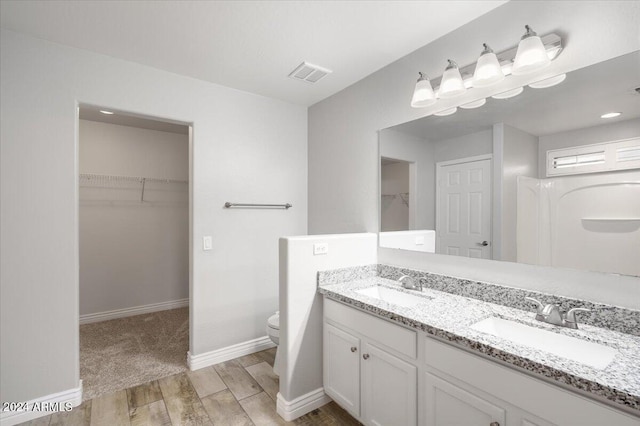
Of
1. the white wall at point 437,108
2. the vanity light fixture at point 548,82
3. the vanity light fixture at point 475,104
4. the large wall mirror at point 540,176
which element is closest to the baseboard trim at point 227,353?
the white wall at point 437,108

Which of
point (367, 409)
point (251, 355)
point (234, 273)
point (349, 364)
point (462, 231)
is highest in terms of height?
point (462, 231)

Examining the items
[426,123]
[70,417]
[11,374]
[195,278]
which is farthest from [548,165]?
[11,374]

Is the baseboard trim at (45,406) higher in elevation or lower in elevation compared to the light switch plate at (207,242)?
lower

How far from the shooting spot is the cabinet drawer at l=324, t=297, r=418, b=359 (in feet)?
4.86

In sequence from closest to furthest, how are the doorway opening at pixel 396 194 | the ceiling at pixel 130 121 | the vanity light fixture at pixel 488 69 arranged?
the vanity light fixture at pixel 488 69 < the doorway opening at pixel 396 194 < the ceiling at pixel 130 121

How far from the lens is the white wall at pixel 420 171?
208 cm

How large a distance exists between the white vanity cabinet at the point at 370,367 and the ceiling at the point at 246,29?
1.73 meters

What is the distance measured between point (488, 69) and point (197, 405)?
273 cm

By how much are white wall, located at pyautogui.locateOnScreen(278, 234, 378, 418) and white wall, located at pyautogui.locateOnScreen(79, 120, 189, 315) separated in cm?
277

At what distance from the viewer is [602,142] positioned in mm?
1373

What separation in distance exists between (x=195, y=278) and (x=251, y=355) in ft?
2.97

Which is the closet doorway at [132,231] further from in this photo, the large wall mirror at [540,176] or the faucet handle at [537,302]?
the faucet handle at [537,302]

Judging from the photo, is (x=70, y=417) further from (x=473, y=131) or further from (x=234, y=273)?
(x=473, y=131)

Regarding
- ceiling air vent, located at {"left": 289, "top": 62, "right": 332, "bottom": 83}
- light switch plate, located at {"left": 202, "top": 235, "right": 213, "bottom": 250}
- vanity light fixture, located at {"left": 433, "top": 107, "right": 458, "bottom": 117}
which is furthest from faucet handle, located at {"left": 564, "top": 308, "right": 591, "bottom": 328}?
light switch plate, located at {"left": 202, "top": 235, "right": 213, "bottom": 250}
